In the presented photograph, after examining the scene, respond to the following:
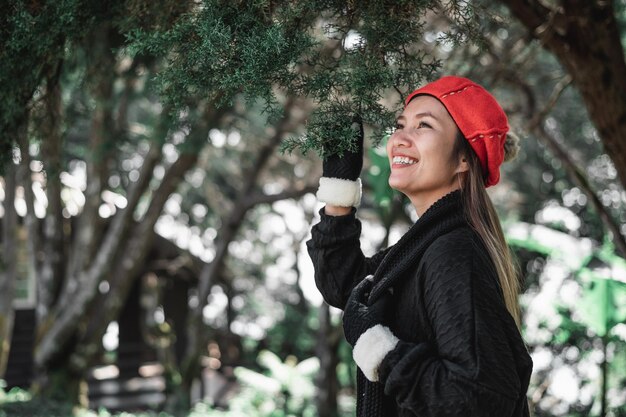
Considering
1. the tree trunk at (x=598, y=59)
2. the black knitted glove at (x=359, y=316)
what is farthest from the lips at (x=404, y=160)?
the tree trunk at (x=598, y=59)

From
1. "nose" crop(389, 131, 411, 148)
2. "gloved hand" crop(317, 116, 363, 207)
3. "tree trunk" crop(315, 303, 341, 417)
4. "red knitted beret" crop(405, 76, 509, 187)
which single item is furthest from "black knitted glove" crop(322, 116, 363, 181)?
"tree trunk" crop(315, 303, 341, 417)

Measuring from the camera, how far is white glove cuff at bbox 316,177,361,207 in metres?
2.56

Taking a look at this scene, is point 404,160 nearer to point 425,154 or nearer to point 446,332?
point 425,154

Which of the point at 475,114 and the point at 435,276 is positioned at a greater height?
the point at 475,114

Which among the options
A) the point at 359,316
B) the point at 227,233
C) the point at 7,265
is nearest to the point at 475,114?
the point at 359,316

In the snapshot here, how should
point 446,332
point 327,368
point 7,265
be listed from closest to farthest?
point 446,332 → point 7,265 → point 327,368

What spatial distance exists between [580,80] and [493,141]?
2.39m

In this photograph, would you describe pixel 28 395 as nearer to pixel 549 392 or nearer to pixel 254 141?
pixel 254 141

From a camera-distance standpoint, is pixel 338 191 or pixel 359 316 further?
pixel 338 191

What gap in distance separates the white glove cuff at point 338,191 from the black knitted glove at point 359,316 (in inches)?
14.3

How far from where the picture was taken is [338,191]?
2.56 meters

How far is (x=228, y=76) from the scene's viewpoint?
226 centimetres

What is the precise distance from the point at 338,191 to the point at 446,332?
74 cm

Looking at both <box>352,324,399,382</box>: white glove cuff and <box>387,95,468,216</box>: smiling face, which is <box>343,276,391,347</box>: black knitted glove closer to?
<box>352,324,399,382</box>: white glove cuff
